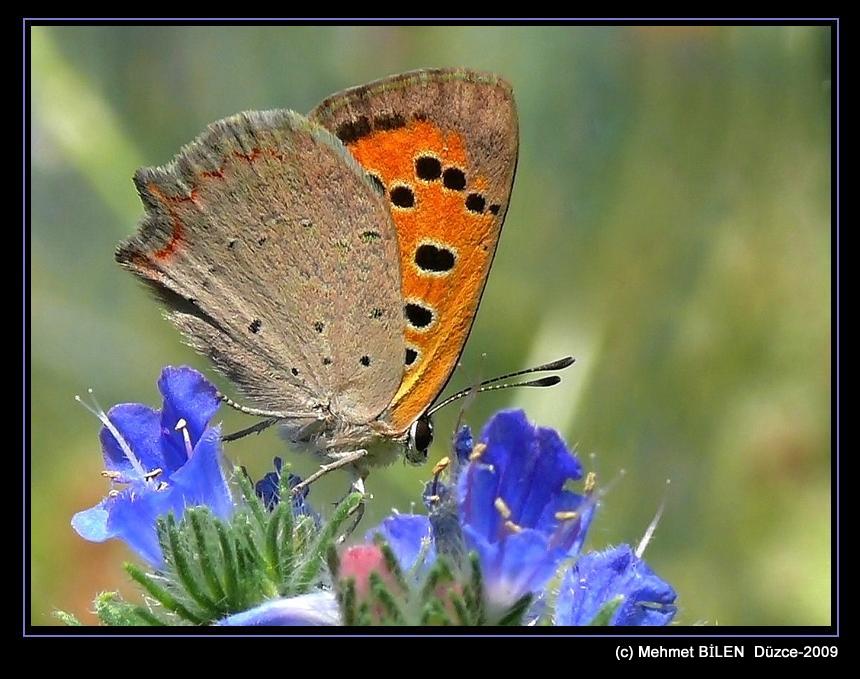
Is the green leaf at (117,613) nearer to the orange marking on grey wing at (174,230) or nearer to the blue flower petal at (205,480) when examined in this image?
the blue flower petal at (205,480)

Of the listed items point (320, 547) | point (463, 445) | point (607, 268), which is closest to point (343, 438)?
point (320, 547)

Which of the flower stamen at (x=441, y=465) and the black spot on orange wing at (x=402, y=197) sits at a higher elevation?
the black spot on orange wing at (x=402, y=197)

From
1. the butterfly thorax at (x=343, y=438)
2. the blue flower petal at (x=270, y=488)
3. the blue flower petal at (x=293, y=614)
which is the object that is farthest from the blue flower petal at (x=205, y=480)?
the butterfly thorax at (x=343, y=438)

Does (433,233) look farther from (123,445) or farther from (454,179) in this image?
(123,445)

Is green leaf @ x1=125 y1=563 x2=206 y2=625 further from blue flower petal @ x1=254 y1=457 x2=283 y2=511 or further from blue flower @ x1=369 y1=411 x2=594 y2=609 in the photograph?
blue flower @ x1=369 y1=411 x2=594 y2=609
